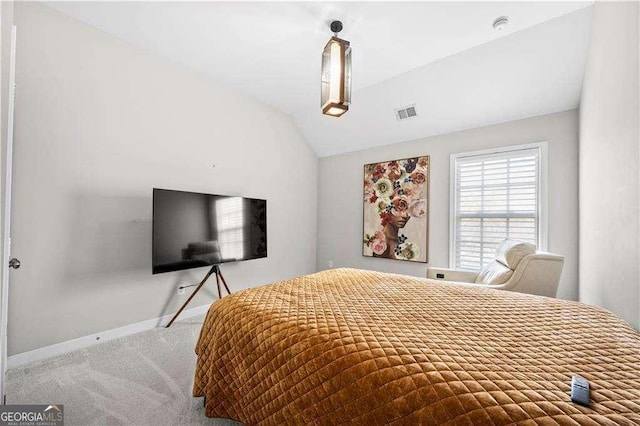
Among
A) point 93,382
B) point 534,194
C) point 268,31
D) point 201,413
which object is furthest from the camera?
point 534,194

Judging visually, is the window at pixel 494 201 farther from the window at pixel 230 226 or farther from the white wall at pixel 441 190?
the window at pixel 230 226

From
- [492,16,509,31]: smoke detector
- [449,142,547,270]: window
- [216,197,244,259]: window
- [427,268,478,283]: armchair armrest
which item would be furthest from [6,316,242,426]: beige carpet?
[492,16,509,31]: smoke detector

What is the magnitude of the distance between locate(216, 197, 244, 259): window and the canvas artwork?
2.08 m

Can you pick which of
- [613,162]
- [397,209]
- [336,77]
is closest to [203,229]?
[336,77]

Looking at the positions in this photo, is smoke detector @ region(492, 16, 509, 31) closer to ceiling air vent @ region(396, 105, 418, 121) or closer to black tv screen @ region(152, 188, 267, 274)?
ceiling air vent @ region(396, 105, 418, 121)

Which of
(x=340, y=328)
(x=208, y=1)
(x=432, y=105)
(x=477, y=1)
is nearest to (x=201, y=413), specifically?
(x=340, y=328)

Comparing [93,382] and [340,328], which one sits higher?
[340,328]

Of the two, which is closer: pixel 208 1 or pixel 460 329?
pixel 460 329

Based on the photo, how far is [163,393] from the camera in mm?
1773

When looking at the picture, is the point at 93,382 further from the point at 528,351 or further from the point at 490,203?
the point at 490,203

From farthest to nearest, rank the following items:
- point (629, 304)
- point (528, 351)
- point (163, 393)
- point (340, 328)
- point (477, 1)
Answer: point (477, 1)
point (163, 393)
point (629, 304)
point (340, 328)
point (528, 351)

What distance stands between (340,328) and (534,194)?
3283mm

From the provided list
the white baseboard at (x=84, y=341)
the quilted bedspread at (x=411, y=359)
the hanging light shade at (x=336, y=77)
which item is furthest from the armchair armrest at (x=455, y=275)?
the white baseboard at (x=84, y=341)

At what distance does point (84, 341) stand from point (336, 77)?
10.1 ft
